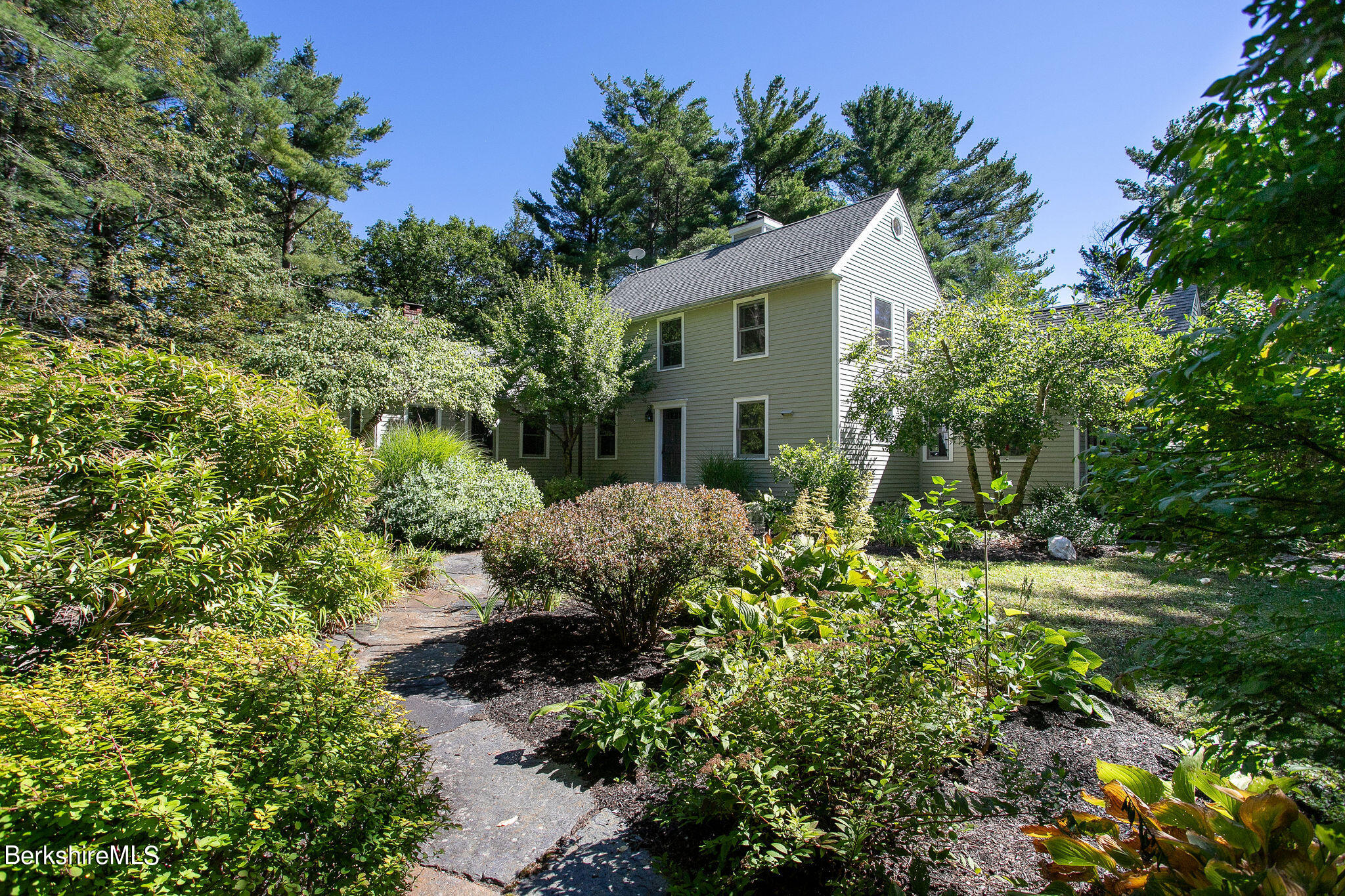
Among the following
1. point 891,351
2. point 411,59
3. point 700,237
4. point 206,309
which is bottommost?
point 891,351

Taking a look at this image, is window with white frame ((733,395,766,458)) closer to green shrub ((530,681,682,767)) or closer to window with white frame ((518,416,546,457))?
window with white frame ((518,416,546,457))

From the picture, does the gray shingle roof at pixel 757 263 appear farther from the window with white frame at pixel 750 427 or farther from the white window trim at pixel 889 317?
the window with white frame at pixel 750 427

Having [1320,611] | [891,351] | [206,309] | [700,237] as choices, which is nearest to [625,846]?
[1320,611]

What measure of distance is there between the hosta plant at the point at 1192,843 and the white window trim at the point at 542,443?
53.3 ft

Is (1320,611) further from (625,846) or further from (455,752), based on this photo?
(455,752)


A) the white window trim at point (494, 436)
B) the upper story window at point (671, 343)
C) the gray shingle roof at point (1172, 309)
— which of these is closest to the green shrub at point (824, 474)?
the gray shingle roof at point (1172, 309)

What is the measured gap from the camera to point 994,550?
29.5ft

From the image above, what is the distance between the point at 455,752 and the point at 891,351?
12696 mm

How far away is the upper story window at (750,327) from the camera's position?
43.2 ft

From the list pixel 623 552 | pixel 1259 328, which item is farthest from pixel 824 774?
pixel 623 552

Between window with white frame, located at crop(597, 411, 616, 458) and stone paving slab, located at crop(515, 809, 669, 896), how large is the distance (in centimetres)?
1439

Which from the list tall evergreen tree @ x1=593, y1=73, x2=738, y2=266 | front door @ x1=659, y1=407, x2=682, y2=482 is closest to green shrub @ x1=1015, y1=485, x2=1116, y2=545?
front door @ x1=659, y1=407, x2=682, y2=482

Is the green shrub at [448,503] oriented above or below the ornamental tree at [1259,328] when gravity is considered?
below

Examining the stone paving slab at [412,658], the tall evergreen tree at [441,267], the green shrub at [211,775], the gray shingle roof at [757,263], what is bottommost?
the stone paving slab at [412,658]
